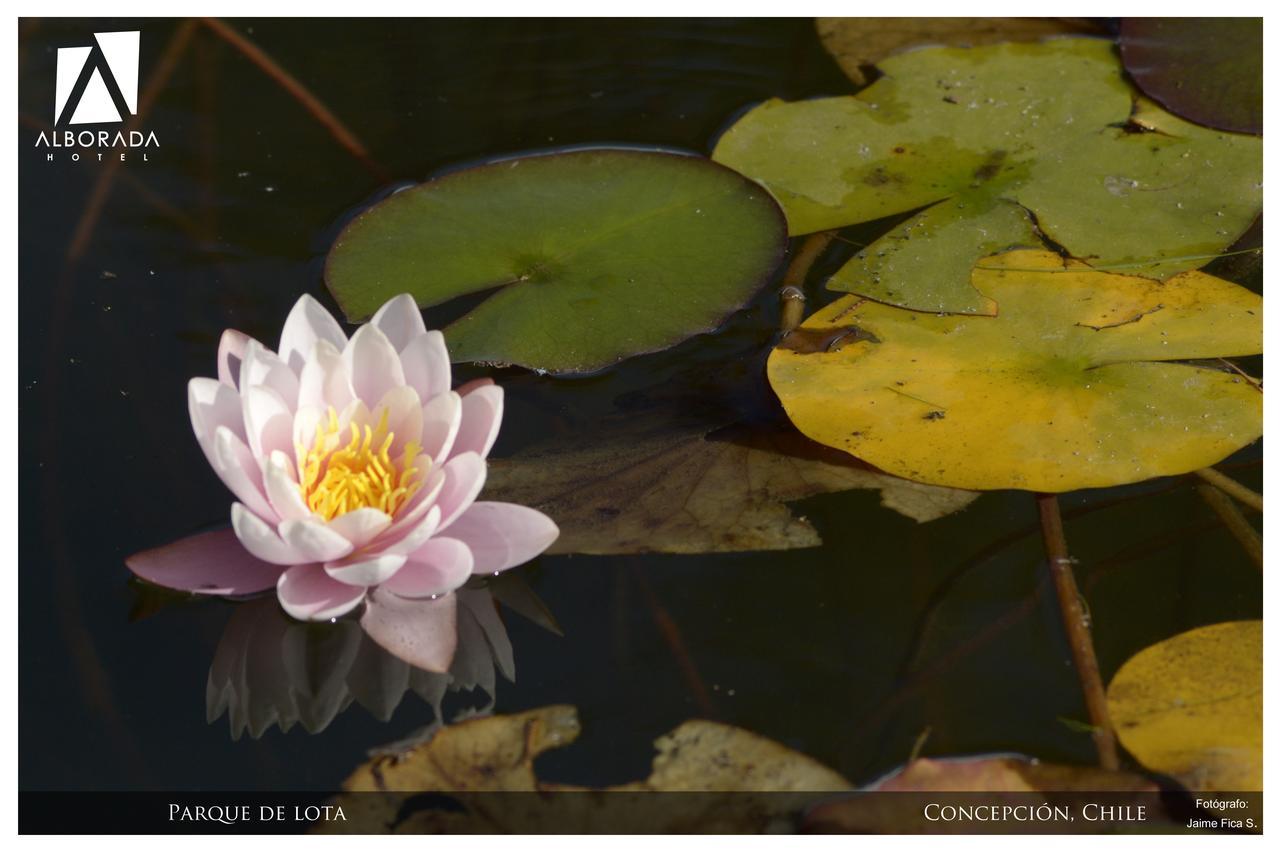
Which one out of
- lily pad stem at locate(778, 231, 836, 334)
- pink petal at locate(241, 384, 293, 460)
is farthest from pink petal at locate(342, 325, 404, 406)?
lily pad stem at locate(778, 231, 836, 334)

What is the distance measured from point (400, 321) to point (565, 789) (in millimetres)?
785

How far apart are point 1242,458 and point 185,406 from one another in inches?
75.2

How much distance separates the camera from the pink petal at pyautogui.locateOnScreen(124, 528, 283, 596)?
1.76m

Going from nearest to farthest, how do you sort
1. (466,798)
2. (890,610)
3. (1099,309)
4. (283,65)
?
(466,798), (890,610), (1099,309), (283,65)

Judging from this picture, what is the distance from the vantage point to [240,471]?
1.64 meters

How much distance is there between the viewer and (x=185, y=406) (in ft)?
6.96

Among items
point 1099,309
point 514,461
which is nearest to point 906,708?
point 514,461

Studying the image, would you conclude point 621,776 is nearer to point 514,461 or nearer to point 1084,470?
point 514,461

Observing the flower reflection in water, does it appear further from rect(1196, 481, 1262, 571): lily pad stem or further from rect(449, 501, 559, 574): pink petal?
rect(1196, 481, 1262, 571): lily pad stem

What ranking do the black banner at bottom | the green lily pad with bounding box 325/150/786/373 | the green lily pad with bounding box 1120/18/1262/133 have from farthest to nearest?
the green lily pad with bounding box 1120/18/1262/133, the green lily pad with bounding box 325/150/786/373, the black banner at bottom

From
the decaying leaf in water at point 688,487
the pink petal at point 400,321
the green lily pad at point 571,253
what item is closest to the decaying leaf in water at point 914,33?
the green lily pad at point 571,253

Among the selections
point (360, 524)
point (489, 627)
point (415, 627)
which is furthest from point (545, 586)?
point (360, 524)

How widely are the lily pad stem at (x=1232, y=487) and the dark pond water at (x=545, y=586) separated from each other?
0.13ft

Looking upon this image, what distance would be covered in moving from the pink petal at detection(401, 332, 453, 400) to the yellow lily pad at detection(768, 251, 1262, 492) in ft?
2.03
